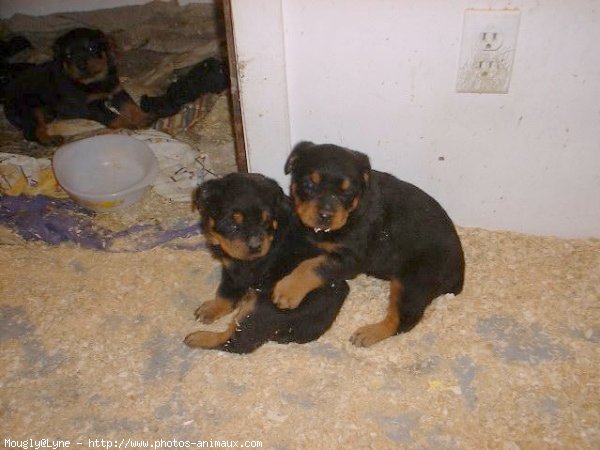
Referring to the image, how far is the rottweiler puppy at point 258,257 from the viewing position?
2.36 m

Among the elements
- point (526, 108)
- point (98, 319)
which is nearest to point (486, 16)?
point (526, 108)

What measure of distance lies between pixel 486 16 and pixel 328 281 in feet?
4.56

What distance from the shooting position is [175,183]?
3779mm

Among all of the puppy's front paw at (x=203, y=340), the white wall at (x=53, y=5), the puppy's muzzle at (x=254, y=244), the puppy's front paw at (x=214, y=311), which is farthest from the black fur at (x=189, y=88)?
the puppy's muzzle at (x=254, y=244)

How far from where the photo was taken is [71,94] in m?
4.38

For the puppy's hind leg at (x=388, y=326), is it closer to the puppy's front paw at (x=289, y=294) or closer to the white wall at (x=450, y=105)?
the puppy's front paw at (x=289, y=294)

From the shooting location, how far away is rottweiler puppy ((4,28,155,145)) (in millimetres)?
4254

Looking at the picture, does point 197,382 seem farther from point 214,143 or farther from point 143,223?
point 214,143

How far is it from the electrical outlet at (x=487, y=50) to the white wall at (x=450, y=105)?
0.12ft

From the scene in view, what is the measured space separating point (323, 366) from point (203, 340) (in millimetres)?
596

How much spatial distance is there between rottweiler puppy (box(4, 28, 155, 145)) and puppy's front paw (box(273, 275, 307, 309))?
2.52 metres

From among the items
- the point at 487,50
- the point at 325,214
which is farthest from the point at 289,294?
the point at 487,50

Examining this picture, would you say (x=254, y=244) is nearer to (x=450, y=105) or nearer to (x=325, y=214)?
(x=325, y=214)

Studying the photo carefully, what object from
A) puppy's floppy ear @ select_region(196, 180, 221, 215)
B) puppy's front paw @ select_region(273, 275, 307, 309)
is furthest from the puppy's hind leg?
puppy's floppy ear @ select_region(196, 180, 221, 215)
